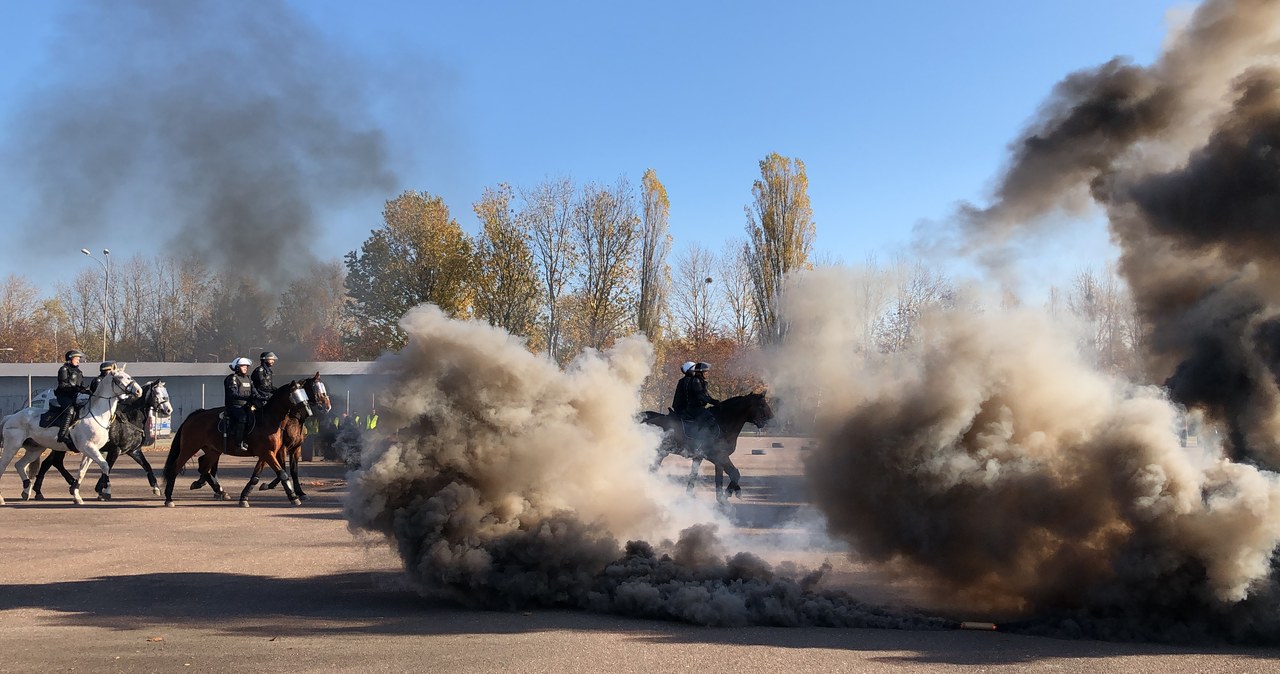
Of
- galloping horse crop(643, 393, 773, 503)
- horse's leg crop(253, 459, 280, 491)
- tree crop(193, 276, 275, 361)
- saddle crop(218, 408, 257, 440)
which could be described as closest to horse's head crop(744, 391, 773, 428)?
galloping horse crop(643, 393, 773, 503)

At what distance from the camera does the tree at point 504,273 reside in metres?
42.1

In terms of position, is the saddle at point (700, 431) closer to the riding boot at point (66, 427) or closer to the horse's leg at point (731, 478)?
the horse's leg at point (731, 478)

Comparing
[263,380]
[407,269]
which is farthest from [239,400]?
[407,269]

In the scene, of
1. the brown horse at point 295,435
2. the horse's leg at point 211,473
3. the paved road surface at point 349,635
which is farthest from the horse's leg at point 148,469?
the paved road surface at point 349,635

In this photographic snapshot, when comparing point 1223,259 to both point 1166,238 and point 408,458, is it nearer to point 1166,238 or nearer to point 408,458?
point 1166,238

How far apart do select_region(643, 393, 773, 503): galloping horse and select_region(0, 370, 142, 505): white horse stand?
10382 millimetres

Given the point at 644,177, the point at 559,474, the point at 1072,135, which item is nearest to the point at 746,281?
the point at 644,177

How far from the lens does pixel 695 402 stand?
18.6 m

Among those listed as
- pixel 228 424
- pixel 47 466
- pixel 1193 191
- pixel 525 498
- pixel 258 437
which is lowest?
pixel 47 466

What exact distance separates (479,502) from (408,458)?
85 cm

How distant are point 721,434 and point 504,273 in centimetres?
2540

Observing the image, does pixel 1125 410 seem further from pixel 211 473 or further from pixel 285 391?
pixel 211 473

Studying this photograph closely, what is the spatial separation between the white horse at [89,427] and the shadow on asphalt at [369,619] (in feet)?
29.2

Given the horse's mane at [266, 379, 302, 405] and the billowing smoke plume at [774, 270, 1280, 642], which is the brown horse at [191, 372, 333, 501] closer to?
the horse's mane at [266, 379, 302, 405]
